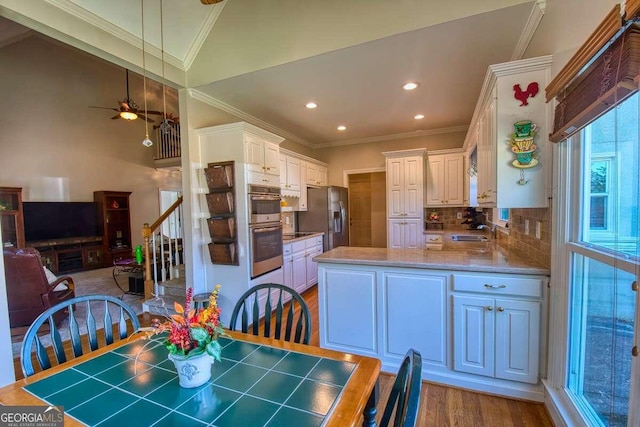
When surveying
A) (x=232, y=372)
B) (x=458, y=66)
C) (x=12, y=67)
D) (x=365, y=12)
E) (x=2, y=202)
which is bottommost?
(x=232, y=372)

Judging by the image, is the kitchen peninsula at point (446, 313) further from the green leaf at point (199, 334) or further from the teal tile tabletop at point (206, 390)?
the green leaf at point (199, 334)

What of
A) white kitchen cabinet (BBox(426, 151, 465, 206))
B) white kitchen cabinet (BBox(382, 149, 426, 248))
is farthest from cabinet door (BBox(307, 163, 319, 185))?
white kitchen cabinet (BBox(426, 151, 465, 206))

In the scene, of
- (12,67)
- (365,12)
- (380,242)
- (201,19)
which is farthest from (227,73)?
(12,67)

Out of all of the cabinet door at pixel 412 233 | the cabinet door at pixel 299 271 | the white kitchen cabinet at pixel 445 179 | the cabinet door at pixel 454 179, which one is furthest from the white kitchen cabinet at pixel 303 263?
the cabinet door at pixel 454 179

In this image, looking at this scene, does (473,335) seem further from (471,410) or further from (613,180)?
(613,180)

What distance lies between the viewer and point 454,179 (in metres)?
4.97

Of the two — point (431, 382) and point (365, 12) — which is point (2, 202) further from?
point (431, 382)

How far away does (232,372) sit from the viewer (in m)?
1.14

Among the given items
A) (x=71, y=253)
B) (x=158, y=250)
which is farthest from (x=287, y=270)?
(x=71, y=253)

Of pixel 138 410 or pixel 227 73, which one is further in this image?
pixel 227 73

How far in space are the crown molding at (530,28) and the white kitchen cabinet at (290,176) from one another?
126 inches

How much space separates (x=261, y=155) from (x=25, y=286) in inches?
121

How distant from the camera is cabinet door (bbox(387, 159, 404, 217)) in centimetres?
507

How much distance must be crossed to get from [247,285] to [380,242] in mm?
4450
